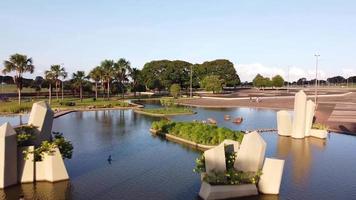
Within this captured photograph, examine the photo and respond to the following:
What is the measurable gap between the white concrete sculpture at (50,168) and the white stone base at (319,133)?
80.3ft

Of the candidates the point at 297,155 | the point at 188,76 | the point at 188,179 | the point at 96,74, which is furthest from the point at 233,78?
the point at 188,179

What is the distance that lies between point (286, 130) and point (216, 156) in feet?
66.2

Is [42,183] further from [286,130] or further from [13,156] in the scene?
[286,130]

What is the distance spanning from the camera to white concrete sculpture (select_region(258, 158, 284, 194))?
1836cm

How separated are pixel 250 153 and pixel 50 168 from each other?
1053cm

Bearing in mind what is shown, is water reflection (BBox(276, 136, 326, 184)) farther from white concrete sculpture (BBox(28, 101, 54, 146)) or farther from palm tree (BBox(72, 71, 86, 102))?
palm tree (BBox(72, 71, 86, 102))

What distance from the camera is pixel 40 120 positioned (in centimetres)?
2108

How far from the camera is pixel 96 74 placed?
262ft

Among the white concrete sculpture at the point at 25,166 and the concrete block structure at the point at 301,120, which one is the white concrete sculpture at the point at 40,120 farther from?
the concrete block structure at the point at 301,120

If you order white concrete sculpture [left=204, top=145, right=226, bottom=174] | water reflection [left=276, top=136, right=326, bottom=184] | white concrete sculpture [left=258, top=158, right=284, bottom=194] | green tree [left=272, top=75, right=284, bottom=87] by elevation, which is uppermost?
green tree [left=272, top=75, right=284, bottom=87]

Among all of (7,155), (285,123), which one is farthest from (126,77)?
(7,155)

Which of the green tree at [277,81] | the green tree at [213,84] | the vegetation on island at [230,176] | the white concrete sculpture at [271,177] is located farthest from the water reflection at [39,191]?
the green tree at [277,81]

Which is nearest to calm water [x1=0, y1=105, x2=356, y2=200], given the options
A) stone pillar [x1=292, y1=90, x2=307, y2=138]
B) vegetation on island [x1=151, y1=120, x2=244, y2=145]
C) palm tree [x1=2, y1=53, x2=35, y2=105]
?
stone pillar [x1=292, y1=90, x2=307, y2=138]

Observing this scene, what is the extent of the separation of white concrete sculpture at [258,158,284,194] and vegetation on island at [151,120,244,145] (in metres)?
10.3
